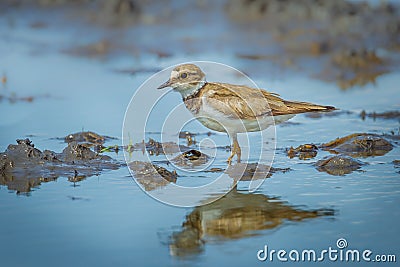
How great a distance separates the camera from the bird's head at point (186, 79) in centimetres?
676

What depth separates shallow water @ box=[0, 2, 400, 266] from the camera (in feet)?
14.7

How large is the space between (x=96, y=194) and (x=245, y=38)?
23.8 feet

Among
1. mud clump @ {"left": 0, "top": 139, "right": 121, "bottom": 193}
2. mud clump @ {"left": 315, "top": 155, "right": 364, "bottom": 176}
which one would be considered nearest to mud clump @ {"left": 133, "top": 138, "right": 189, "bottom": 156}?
mud clump @ {"left": 0, "top": 139, "right": 121, "bottom": 193}

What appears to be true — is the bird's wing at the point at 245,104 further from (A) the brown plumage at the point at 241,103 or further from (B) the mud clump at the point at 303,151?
(B) the mud clump at the point at 303,151

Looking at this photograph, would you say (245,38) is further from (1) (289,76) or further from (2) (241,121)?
(2) (241,121)

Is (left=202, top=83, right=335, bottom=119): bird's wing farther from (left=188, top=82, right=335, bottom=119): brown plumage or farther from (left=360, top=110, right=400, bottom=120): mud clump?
(left=360, top=110, right=400, bottom=120): mud clump

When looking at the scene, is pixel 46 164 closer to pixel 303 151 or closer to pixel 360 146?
pixel 303 151

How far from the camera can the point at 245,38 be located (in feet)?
40.9

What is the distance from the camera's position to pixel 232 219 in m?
5.09

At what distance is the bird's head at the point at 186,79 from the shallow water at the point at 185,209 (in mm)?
696
